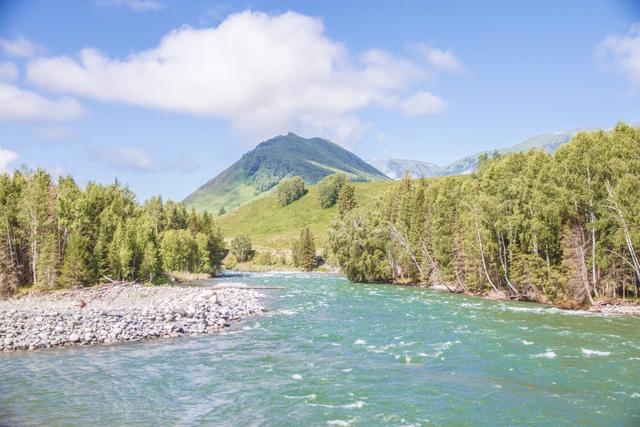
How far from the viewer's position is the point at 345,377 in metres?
25.4

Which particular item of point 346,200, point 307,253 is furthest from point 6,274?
point 346,200

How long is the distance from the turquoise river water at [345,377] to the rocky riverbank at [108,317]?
211cm

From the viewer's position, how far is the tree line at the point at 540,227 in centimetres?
4894

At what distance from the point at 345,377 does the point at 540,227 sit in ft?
134

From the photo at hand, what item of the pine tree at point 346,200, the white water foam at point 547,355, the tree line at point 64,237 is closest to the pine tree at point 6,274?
the tree line at point 64,237

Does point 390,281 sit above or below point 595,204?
below

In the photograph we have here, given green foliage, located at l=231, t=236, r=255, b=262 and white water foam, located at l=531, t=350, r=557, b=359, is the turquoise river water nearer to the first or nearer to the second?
white water foam, located at l=531, t=350, r=557, b=359

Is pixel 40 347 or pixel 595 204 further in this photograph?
pixel 595 204

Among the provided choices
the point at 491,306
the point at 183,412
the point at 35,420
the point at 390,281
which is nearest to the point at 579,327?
the point at 491,306

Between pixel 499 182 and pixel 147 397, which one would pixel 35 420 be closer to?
pixel 147 397

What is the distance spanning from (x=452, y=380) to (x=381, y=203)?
8264cm

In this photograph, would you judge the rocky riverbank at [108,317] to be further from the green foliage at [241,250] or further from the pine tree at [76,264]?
the green foliage at [241,250]

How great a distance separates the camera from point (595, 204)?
4994 cm

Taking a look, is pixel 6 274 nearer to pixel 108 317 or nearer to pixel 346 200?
pixel 108 317
